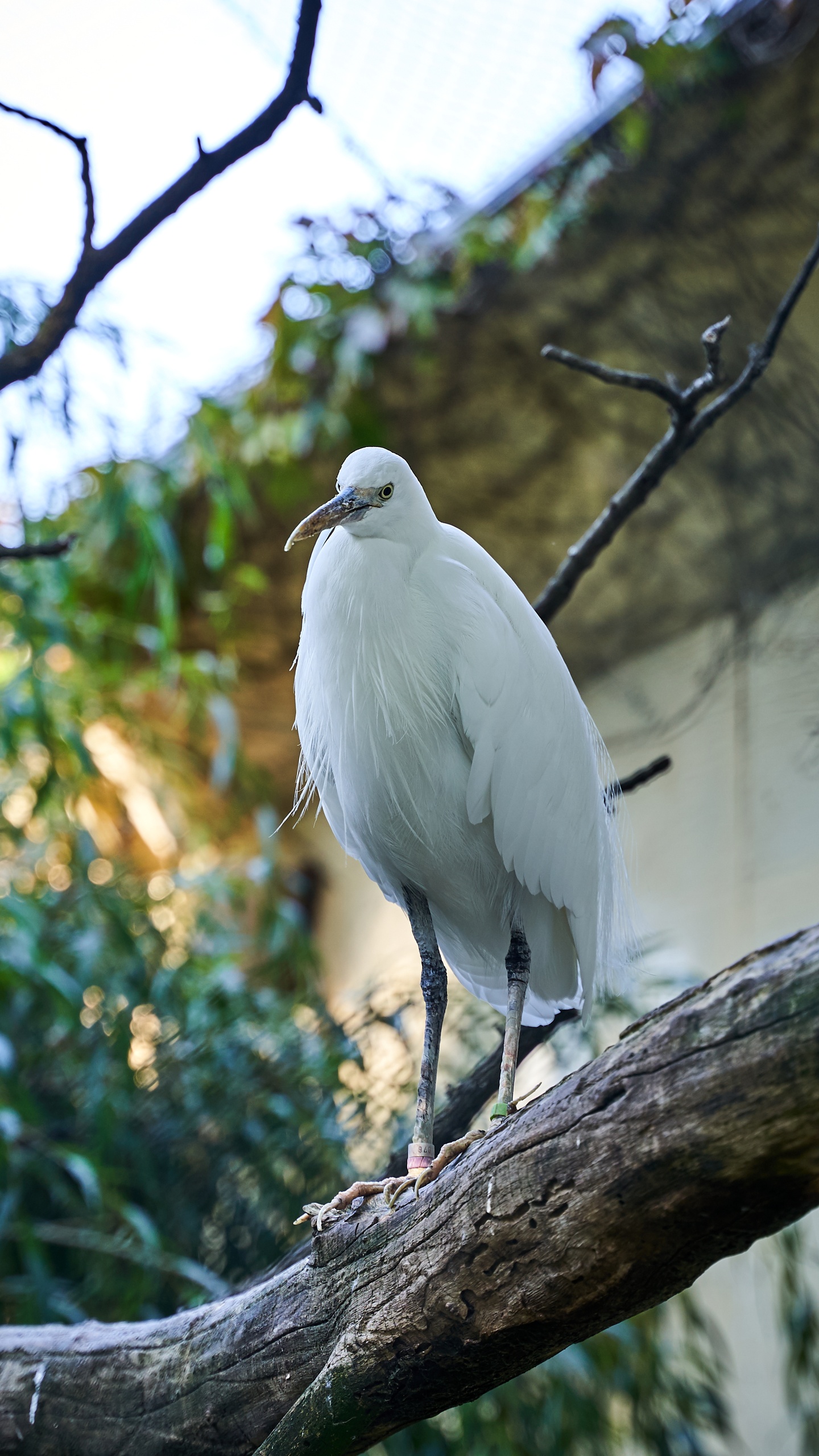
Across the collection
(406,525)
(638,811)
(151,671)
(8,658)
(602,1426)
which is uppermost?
(8,658)

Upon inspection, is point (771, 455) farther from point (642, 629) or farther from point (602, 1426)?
point (602, 1426)

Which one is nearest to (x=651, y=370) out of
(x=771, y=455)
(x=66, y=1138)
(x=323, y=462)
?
(x=771, y=455)

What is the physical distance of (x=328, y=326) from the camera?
2.23 metres

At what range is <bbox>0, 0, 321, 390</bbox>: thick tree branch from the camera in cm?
78

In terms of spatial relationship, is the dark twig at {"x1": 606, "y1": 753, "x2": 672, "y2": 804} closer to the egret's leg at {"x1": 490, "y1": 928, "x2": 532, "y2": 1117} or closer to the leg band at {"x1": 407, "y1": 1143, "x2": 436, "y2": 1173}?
the egret's leg at {"x1": 490, "y1": 928, "x2": 532, "y2": 1117}

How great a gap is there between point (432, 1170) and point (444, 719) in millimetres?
344

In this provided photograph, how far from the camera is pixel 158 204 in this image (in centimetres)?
81

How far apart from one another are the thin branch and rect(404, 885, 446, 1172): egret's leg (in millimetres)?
613

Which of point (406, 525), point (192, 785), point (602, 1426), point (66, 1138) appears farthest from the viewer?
point (192, 785)

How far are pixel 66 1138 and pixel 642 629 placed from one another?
138 cm

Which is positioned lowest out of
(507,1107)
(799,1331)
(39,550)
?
(799,1331)

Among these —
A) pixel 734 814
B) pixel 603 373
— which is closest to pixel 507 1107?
pixel 603 373

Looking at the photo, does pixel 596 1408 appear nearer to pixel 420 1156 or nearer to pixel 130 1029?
pixel 130 1029

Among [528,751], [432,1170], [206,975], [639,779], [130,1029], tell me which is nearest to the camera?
[432,1170]
